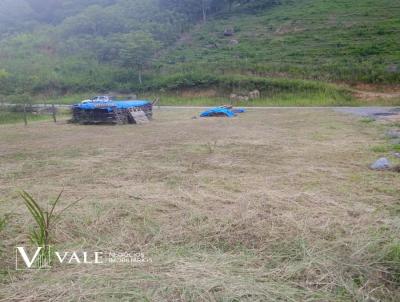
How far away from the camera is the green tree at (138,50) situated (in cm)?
3159

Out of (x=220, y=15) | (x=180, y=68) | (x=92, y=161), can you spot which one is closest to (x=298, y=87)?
(x=180, y=68)

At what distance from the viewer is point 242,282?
2631 millimetres

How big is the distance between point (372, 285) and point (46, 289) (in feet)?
7.46

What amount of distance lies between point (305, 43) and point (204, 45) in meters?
10.3

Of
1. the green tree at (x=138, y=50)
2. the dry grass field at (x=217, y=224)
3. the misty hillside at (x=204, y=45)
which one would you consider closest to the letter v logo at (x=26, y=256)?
the dry grass field at (x=217, y=224)

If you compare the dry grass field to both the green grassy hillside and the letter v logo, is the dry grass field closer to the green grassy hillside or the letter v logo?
the letter v logo

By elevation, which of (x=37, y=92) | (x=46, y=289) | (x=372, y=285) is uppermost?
(x=37, y=92)

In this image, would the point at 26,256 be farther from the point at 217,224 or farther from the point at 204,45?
the point at 204,45

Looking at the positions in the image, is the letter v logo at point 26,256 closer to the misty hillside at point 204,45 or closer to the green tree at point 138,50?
the misty hillside at point 204,45

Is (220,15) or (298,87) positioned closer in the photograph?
(298,87)

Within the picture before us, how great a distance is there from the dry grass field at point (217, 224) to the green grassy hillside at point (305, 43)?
18.8 meters

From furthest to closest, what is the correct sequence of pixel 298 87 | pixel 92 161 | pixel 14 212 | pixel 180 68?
pixel 180 68 < pixel 298 87 < pixel 92 161 < pixel 14 212

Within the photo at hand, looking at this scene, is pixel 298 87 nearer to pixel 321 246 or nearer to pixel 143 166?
pixel 143 166

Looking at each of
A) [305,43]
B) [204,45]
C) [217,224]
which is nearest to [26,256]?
[217,224]
